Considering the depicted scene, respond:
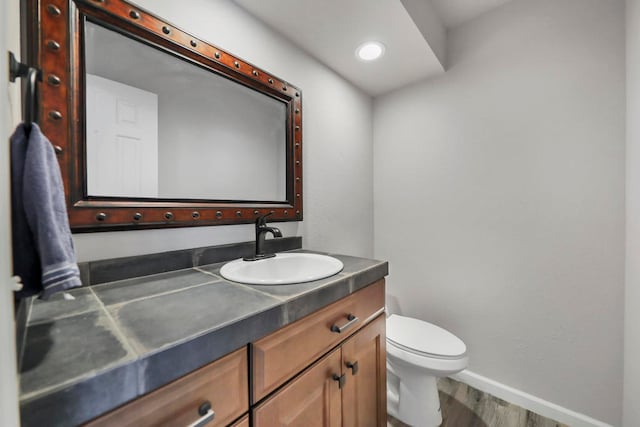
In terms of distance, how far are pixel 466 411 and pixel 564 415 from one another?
48cm

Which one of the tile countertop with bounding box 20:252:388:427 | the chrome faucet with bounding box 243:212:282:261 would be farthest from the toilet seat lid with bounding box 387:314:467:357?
the chrome faucet with bounding box 243:212:282:261

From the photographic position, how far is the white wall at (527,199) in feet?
4.04

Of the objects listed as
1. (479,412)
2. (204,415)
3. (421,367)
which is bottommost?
(479,412)

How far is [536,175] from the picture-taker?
4.58 ft

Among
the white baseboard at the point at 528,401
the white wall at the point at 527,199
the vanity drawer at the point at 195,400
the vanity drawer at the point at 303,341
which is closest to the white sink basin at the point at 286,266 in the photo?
the vanity drawer at the point at 303,341

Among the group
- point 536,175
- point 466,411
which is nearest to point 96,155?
point 536,175

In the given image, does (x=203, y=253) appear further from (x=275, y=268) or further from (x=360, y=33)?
(x=360, y=33)

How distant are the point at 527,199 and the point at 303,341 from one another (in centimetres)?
149

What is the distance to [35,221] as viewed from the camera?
38 cm

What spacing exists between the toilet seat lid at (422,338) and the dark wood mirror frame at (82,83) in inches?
44.5

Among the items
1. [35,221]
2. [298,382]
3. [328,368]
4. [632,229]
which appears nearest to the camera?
[35,221]

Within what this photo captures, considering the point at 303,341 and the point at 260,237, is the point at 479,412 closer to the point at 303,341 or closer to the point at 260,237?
the point at 303,341

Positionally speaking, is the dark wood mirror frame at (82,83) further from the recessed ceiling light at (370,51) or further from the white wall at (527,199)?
the white wall at (527,199)

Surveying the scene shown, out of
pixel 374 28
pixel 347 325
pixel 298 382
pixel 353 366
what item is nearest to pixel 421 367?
pixel 353 366
